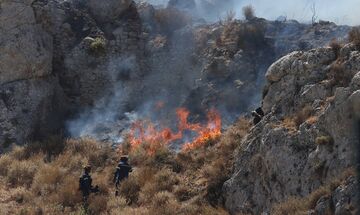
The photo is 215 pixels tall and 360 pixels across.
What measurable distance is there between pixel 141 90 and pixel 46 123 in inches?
177

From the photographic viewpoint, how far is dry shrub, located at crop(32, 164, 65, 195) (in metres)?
17.0

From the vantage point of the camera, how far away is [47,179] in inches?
687

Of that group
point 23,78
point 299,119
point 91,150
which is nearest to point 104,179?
point 91,150

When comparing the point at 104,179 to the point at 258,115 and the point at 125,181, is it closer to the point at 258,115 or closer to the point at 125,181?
the point at 125,181

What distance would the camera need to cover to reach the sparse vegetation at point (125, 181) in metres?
15.5

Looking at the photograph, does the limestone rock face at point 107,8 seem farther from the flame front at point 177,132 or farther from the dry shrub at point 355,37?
the dry shrub at point 355,37

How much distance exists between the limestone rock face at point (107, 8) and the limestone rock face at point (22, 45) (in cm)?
335

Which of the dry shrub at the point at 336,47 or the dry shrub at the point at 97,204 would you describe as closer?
the dry shrub at the point at 336,47

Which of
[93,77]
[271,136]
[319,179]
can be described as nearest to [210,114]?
[93,77]

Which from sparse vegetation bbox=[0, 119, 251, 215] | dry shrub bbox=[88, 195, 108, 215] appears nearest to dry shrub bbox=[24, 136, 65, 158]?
sparse vegetation bbox=[0, 119, 251, 215]

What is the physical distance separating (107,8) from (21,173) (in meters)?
11.4

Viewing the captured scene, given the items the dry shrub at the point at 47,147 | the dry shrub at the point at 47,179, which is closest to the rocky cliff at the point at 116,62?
the dry shrub at the point at 47,147

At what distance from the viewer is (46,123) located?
22.3m

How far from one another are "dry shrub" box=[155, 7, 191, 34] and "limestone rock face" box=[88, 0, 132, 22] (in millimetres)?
1823
